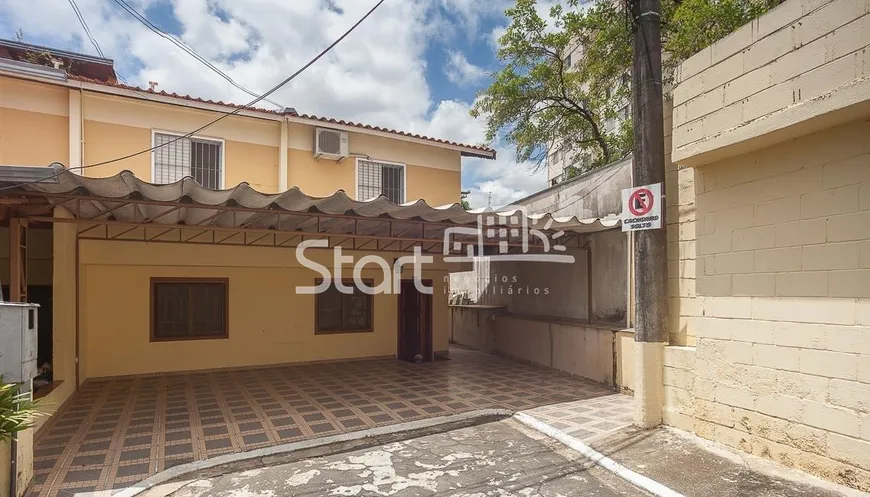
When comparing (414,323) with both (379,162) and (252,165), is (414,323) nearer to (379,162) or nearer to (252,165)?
(379,162)

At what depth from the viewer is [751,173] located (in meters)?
4.56

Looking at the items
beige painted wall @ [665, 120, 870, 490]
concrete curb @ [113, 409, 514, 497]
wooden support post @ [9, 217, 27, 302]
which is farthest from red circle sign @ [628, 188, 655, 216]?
wooden support post @ [9, 217, 27, 302]

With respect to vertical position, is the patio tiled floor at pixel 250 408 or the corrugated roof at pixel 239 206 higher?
the corrugated roof at pixel 239 206

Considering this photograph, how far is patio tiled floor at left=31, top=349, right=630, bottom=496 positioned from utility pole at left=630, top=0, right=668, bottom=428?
2.68 feet

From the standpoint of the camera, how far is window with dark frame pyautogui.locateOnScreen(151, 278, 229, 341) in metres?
9.03

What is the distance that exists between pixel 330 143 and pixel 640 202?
6.76 metres

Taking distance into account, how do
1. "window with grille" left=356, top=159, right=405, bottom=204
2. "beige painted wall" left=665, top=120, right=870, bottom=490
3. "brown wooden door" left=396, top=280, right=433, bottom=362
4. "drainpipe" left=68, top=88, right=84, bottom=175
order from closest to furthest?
"beige painted wall" left=665, top=120, right=870, bottom=490 < "drainpipe" left=68, top=88, right=84, bottom=175 < "window with grille" left=356, top=159, right=405, bottom=204 < "brown wooden door" left=396, top=280, right=433, bottom=362

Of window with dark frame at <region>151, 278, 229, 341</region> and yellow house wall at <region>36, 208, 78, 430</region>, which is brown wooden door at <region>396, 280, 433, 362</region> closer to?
window with dark frame at <region>151, 278, 229, 341</region>

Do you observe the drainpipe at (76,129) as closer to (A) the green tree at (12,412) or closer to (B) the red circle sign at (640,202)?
(A) the green tree at (12,412)

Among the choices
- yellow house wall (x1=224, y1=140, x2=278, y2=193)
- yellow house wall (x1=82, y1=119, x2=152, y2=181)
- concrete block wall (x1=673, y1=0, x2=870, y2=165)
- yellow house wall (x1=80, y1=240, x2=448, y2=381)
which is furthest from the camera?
yellow house wall (x1=224, y1=140, x2=278, y2=193)

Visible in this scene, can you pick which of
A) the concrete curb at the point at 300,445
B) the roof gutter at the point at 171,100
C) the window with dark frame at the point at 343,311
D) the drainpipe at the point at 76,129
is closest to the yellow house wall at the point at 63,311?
the drainpipe at the point at 76,129

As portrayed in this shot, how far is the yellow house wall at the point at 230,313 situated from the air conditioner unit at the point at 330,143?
2150 millimetres

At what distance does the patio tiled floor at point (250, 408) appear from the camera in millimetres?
4879

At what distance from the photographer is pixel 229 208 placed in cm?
551
